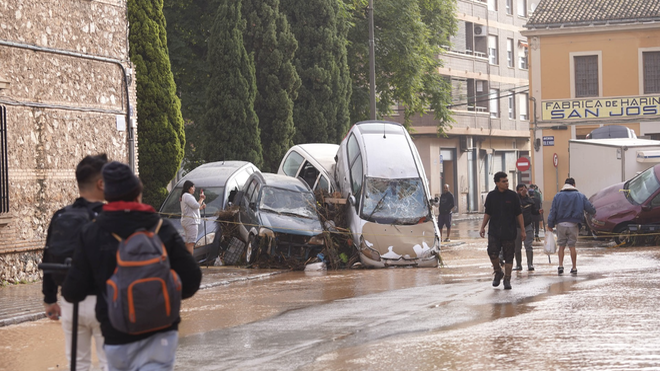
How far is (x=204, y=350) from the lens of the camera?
958 centimetres

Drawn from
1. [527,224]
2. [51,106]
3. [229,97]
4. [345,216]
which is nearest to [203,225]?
[345,216]

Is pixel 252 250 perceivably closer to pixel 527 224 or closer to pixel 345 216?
pixel 345 216

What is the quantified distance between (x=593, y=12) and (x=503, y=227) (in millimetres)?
29213

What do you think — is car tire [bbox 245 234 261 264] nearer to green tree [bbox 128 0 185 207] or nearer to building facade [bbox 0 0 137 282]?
building facade [bbox 0 0 137 282]

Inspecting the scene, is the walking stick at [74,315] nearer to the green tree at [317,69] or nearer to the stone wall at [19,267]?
the stone wall at [19,267]

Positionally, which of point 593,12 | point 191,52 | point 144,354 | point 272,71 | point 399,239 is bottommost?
point 399,239

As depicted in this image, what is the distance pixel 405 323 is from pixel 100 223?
652 centimetres

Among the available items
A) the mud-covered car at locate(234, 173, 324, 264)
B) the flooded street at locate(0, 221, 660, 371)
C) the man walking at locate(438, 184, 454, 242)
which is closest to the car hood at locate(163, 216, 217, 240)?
the mud-covered car at locate(234, 173, 324, 264)

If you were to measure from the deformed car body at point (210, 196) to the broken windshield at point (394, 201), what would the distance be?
3394mm

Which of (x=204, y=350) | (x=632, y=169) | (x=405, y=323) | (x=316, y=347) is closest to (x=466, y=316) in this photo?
(x=405, y=323)

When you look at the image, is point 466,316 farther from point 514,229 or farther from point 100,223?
point 100,223

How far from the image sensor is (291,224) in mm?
20812

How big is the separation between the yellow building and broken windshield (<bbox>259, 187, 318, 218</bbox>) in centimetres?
2069

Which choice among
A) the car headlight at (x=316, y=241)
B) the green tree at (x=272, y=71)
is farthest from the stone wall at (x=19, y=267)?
the green tree at (x=272, y=71)
